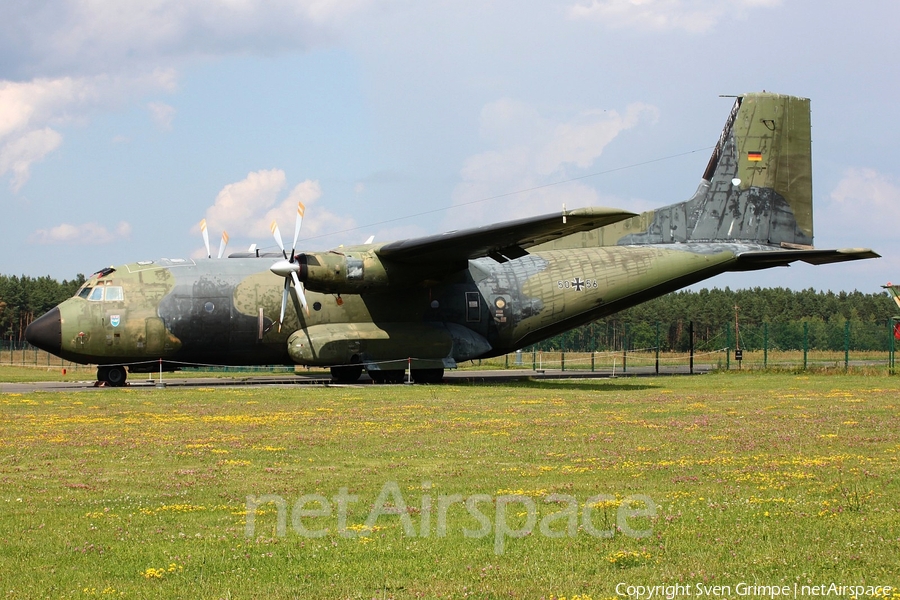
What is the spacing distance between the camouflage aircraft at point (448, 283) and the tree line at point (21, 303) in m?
73.5

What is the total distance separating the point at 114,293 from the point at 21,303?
8160 centimetres

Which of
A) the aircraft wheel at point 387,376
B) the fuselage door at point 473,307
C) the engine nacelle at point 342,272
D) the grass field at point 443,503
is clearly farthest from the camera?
the fuselage door at point 473,307

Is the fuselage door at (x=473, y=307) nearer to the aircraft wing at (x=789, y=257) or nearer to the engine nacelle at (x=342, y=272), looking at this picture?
the engine nacelle at (x=342, y=272)

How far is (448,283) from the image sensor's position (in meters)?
30.0

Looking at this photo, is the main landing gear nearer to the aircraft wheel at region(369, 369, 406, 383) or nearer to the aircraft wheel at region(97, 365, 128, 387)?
the aircraft wheel at region(369, 369, 406, 383)

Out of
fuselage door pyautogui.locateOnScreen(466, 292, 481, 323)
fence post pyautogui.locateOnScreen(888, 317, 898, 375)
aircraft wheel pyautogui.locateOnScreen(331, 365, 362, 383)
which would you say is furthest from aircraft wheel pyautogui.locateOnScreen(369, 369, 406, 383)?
fence post pyautogui.locateOnScreen(888, 317, 898, 375)

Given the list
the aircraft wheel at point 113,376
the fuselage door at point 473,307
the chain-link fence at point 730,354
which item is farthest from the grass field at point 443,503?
the chain-link fence at point 730,354

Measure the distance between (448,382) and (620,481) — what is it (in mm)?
20327

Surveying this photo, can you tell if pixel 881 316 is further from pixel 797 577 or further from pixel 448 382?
pixel 797 577

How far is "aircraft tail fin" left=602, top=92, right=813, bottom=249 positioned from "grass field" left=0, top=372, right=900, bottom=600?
13621mm

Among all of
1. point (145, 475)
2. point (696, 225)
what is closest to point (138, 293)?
point (145, 475)

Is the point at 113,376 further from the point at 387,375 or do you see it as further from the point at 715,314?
the point at 715,314

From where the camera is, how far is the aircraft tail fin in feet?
108

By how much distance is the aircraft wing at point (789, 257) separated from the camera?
2939 centimetres
